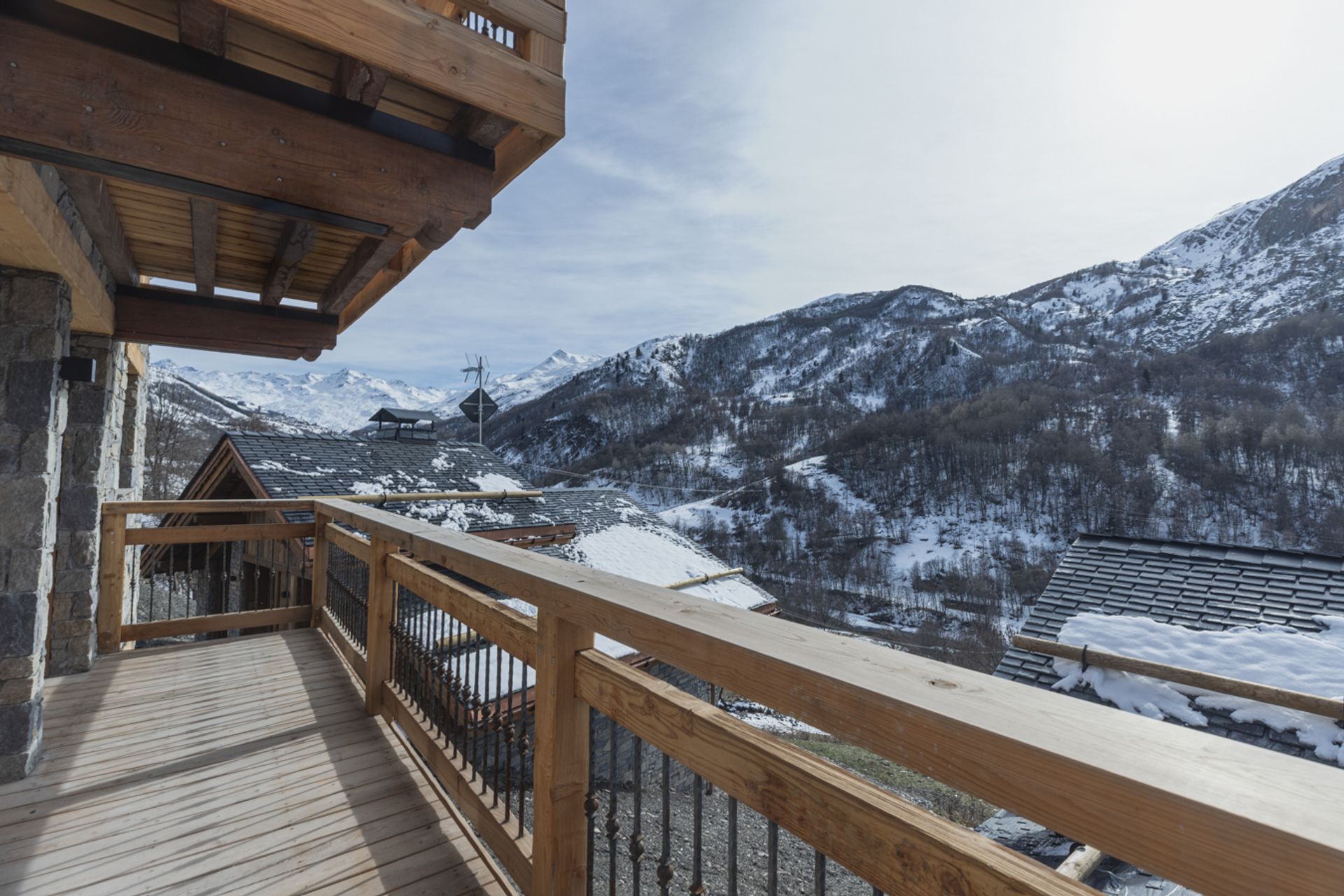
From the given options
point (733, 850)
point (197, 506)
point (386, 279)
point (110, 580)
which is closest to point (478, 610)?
point (733, 850)

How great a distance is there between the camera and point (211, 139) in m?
1.85

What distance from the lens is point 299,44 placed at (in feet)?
5.94

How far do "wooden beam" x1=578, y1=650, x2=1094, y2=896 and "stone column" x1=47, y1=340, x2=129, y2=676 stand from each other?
439 centimetres

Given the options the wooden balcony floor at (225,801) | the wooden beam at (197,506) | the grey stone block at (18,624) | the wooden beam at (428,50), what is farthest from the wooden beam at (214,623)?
the wooden beam at (428,50)

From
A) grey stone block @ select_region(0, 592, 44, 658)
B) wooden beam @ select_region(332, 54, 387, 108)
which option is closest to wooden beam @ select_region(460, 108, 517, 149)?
wooden beam @ select_region(332, 54, 387, 108)

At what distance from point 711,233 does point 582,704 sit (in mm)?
24332

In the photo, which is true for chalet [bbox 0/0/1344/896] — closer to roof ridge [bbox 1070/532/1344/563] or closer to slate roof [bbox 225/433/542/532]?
slate roof [bbox 225/433/542/532]

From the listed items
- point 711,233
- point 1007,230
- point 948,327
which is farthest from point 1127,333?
point 711,233

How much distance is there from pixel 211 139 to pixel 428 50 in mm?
697

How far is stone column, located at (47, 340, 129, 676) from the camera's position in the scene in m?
3.83

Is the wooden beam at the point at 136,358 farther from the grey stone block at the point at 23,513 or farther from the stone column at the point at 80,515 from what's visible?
the grey stone block at the point at 23,513

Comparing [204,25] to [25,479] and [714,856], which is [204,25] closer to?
[25,479]

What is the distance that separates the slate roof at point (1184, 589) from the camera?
21.8ft

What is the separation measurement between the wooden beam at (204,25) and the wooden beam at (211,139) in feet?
0.33
